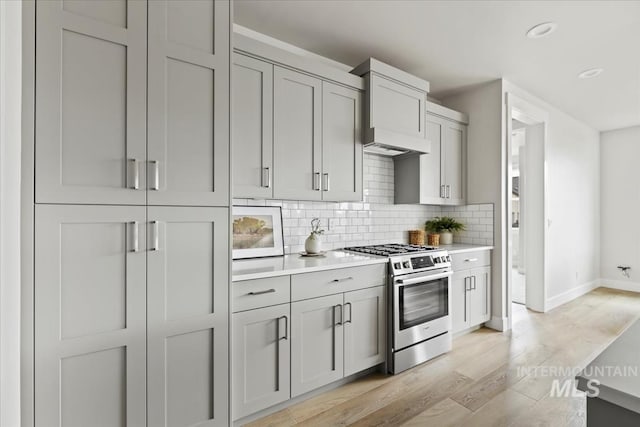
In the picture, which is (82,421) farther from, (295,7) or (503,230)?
(503,230)

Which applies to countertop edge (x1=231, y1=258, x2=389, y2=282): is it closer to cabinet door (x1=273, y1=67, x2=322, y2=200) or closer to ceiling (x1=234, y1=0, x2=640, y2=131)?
cabinet door (x1=273, y1=67, x2=322, y2=200)

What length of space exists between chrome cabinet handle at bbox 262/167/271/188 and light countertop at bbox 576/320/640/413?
191cm

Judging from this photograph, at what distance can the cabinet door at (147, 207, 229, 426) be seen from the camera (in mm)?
1518

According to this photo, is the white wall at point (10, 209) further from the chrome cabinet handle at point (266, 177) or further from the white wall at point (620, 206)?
the white wall at point (620, 206)

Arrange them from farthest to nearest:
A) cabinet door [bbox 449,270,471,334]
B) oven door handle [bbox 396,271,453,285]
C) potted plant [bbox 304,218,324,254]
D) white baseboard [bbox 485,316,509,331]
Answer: white baseboard [bbox 485,316,509,331]
cabinet door [bbox 449,270,471,334]
potted plant [bbox 304,218,324,254]
oven door handle [bbox 396,271,453,285]

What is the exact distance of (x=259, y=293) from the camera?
1.90 metres

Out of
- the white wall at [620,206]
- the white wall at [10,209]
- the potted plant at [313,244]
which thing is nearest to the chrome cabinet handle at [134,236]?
the white wall at [10,209]

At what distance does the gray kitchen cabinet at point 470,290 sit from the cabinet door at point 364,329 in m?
0.98

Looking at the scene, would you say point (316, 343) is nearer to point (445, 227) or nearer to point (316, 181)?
point (316, 181)

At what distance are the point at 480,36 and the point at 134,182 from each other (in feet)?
9.30

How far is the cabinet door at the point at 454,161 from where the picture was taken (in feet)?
11.7

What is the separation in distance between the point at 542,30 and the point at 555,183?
265 centimetres

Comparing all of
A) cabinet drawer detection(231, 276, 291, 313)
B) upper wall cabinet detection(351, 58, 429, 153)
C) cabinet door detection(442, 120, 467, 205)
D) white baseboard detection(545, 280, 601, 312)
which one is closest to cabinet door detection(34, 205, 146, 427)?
cabinet drawer detection(231, 276, 291, 313)

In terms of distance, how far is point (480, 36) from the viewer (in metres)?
2.69
